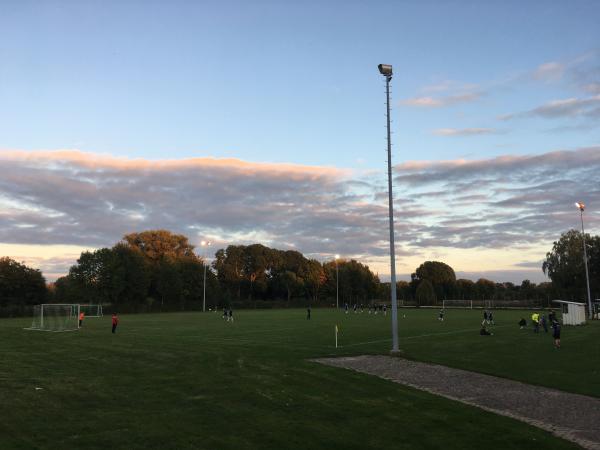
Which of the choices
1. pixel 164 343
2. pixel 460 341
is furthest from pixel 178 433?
pixel 460 341

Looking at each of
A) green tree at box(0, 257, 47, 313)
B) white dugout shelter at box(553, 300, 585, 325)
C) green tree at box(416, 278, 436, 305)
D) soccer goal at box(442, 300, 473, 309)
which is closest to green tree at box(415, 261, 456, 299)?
green tree at box(416, 278, 436, 305)

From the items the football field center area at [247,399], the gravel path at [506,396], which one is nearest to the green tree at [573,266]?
the football field center area at [247,399]

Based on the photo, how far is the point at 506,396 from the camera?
52.5 feet

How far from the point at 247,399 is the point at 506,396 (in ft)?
25.9

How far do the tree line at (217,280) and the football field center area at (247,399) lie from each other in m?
67.6

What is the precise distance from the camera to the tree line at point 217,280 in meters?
99.8

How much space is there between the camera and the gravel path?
12.5 metres

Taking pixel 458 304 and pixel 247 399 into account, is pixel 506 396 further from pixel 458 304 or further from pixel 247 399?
pixel 458 304

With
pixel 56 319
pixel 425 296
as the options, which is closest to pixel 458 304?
pixel 425 296

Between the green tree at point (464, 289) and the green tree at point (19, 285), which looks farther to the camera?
the green tree at point (464, 289)

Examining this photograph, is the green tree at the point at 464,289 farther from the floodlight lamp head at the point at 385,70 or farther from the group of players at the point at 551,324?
the floodlight lamp head at the point at 385,70

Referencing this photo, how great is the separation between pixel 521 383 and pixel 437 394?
395cm

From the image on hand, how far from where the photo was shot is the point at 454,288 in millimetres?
162000

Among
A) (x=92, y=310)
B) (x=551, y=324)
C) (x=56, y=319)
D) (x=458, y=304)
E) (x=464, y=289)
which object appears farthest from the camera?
(x=464, y=289)
